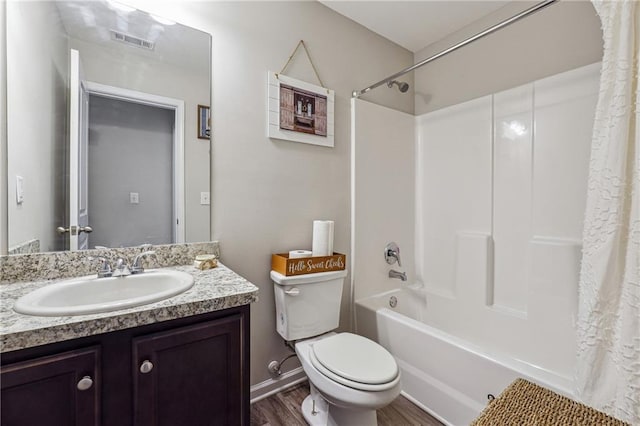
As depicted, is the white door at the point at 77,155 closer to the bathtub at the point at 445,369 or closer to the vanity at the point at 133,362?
the vanity at the point at 133,362

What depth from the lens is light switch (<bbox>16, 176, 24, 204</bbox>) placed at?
1.06 m

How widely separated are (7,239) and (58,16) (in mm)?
897

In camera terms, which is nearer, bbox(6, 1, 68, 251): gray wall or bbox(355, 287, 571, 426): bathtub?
bbox(6, 1, 68, 251): gray wall

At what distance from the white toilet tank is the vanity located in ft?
1.58

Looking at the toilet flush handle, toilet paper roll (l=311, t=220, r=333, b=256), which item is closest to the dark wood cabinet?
the toilet flush handle

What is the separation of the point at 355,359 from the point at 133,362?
0.87 metres

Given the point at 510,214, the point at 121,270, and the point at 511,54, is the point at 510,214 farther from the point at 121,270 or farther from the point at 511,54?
the point at 121,270

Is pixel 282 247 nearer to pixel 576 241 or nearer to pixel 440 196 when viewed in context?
pixel 440 196

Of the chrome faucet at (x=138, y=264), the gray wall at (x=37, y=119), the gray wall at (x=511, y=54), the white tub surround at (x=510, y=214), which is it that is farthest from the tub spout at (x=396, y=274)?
the gray wall at (x=37, y=119)

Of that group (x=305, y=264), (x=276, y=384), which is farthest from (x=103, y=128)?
(x=276, y=384)

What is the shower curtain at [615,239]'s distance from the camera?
98 centimetres

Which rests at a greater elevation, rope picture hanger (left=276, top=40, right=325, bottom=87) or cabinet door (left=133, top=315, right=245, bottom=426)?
rope picture hanger (left=276, top=40, right=325, bottom=87)

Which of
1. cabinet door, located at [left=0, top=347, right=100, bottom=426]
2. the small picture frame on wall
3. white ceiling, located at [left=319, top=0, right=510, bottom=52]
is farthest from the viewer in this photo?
white ceiling, located at [left=319, top=0, right=510, bottom=52]

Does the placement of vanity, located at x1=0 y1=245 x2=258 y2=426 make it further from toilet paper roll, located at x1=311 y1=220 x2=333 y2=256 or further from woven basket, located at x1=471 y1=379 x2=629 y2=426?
woven basket, located at x1=471 y1=379 x2=629 y2=426
